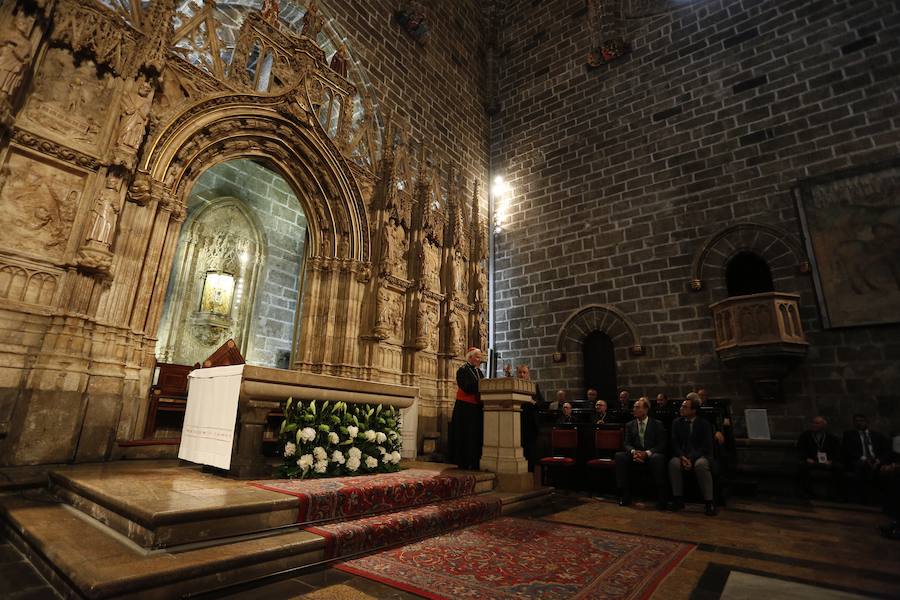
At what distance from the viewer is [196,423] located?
14.4 ft

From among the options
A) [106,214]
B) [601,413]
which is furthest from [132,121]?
[601,413]

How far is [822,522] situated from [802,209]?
221 inches

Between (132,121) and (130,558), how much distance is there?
484cm

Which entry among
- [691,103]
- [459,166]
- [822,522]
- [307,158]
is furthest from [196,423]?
[691,103]

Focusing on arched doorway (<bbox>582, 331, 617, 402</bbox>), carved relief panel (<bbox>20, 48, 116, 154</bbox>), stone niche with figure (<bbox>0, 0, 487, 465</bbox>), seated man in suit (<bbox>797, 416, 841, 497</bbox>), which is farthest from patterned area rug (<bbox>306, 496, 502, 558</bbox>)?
arched doorway (<bbox>582, 331, 617, 402</bbox>)

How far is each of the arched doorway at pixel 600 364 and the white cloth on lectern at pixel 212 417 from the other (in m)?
7.58

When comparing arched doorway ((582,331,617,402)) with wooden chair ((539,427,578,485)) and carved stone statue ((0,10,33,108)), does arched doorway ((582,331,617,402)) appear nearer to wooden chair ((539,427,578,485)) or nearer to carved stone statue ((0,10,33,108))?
wooden chair ((539,427,578,485))

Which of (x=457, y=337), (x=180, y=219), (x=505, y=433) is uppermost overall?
(x=180, y=219)

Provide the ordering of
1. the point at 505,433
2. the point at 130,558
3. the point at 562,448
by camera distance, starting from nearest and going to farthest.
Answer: the point at 130,558
the point at 505,433
the point at 562,448

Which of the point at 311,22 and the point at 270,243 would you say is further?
the point at 270,243

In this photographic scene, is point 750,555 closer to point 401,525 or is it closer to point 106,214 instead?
point 401,525

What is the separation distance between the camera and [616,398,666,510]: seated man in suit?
17.5ft

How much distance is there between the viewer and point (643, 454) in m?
5.43

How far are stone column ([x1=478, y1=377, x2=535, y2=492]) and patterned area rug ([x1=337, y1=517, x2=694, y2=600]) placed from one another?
1.30 metres
